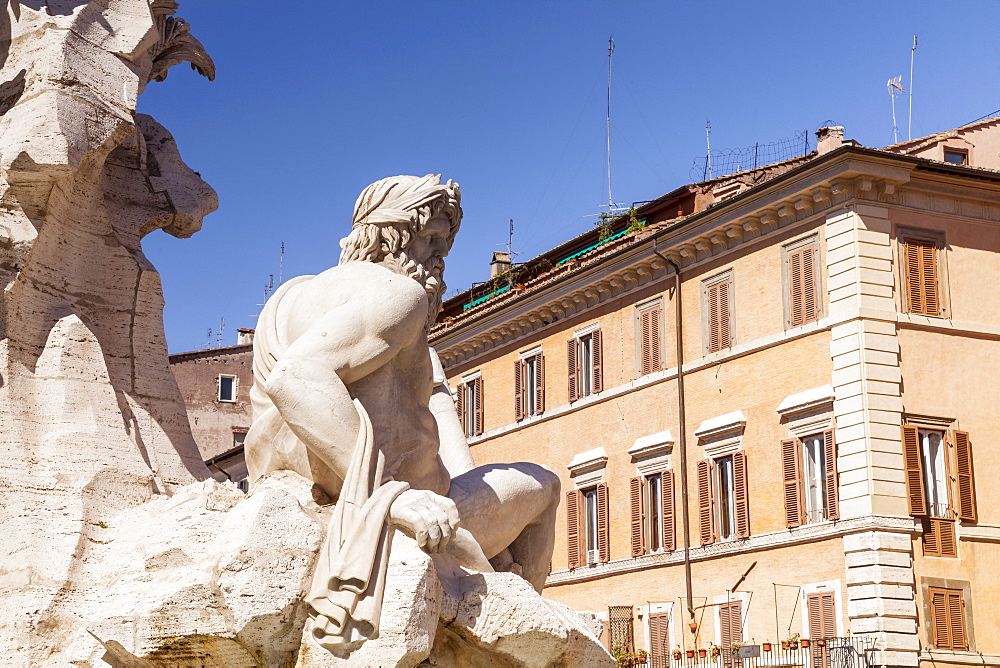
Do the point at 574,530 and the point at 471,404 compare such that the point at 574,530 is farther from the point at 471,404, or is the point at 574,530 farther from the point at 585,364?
the point at 471,404

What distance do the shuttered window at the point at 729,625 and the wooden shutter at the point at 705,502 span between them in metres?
1.30

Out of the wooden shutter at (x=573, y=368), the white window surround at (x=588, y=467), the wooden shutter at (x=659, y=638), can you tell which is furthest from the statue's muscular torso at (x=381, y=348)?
the wooden shutter at (x=573, y=368)

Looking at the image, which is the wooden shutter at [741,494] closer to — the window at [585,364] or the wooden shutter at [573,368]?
the window at [585,364]

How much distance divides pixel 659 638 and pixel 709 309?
239 inches

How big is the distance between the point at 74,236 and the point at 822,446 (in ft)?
65.5

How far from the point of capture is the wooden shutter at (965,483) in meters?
23.9

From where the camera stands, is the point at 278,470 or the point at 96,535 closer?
the point at 278,470

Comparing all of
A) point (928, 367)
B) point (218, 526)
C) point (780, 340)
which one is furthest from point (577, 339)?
point (218, 526)

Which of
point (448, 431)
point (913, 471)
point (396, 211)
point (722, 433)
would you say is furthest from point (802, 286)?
point (396, 211)

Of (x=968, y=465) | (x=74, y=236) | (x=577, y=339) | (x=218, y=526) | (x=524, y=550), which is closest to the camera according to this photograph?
(x=218, y=526)

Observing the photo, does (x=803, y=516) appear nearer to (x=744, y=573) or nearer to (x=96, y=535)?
(x=744, y=573)

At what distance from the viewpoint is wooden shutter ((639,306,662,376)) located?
28.6 meters

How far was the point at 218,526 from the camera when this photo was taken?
4262mm

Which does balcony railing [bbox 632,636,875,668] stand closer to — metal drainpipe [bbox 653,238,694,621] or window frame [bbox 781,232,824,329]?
metal drainpipe [bbox 653,238,694,621]
